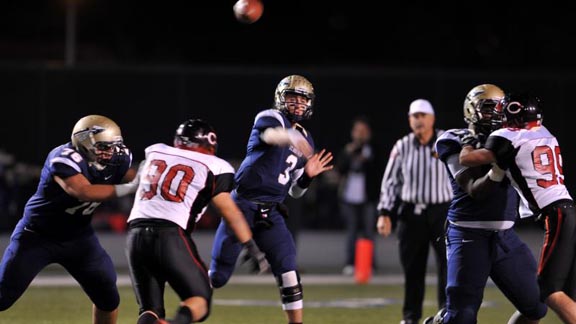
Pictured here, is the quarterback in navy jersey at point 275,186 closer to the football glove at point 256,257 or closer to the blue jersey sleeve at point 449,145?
the football glove at point 256,257

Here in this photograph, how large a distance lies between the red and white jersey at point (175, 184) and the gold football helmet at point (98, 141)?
22.9 inches

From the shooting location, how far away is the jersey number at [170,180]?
6.50m

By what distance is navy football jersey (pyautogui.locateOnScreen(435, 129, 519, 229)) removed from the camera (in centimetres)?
688

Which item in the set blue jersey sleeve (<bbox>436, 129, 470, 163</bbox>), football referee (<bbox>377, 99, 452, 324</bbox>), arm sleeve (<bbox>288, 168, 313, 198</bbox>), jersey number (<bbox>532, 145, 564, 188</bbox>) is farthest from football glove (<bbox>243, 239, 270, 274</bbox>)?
football referee (<bbox>377, 99, 452, 324</bbox>)

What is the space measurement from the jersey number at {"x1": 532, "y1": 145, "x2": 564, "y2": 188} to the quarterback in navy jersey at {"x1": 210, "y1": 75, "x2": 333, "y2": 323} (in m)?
1.58

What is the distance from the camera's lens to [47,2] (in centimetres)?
3031

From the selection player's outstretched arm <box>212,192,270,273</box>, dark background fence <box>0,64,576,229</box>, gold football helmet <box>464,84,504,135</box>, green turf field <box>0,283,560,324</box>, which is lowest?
green turf field <box>0,283,560,324</box>

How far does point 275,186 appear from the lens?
7949 mm

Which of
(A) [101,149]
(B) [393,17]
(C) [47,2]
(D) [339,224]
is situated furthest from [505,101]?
(C) [47,2]

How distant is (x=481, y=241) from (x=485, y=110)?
2.64 feet

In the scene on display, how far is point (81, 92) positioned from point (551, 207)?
12059 mm

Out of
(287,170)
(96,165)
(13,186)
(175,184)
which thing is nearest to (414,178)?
(287,170)

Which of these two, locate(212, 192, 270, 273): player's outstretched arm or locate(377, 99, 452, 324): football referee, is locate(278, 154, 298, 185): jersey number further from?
locate(377, 99, 452, 324): football referee

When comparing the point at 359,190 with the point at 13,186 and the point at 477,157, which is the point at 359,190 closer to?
the point at 13,186
